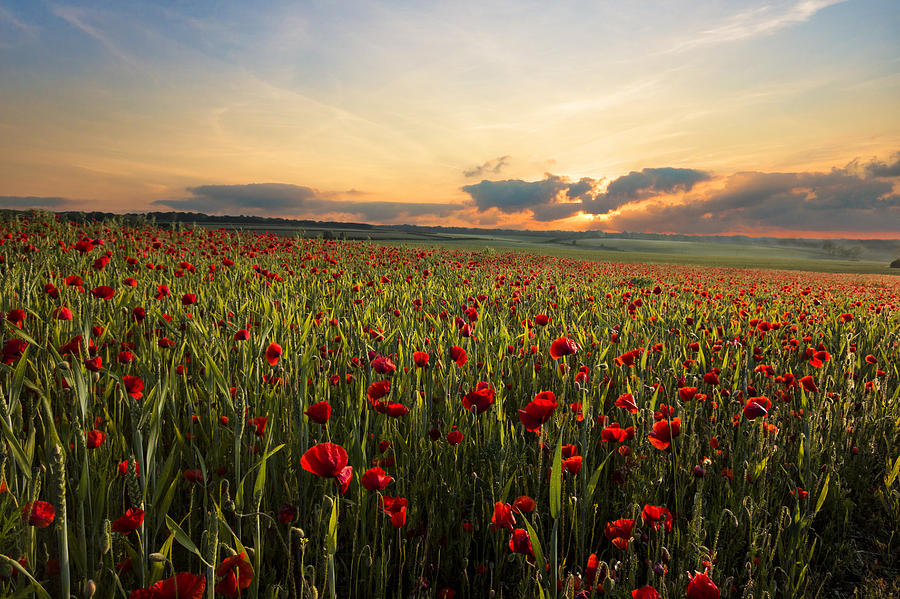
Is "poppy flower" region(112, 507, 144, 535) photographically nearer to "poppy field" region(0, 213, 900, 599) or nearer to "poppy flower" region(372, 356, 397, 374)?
"poppy field" region(0, 213, 900, 599)

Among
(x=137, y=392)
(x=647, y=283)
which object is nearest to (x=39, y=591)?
(x=137, y=392)

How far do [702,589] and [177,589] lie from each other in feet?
3.90

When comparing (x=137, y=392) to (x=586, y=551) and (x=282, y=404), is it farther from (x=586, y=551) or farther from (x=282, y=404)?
(x=586, y=551)

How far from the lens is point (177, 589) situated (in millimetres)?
961

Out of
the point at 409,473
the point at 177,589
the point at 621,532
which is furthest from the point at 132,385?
the point at 621,532

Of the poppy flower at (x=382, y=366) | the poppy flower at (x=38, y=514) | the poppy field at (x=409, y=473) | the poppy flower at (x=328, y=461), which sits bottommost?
the poppy field at (x=409, y=473)

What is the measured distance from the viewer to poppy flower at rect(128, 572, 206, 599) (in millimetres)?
947

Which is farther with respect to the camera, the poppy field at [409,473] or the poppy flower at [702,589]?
the poppy field at [409,473]

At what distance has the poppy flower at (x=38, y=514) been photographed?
1.12m

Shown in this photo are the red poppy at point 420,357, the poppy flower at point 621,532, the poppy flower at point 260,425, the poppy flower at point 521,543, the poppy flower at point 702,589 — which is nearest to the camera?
the poppy flower at point 702,589

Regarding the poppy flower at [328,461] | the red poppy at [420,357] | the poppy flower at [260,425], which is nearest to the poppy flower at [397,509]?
the poppy flower at [328,461]

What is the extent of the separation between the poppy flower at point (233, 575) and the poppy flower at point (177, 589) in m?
0.09

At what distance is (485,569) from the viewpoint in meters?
1.55

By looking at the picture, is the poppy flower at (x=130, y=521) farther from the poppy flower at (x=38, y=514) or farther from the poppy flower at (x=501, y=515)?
the poppy flower at (x=501, y=515)
